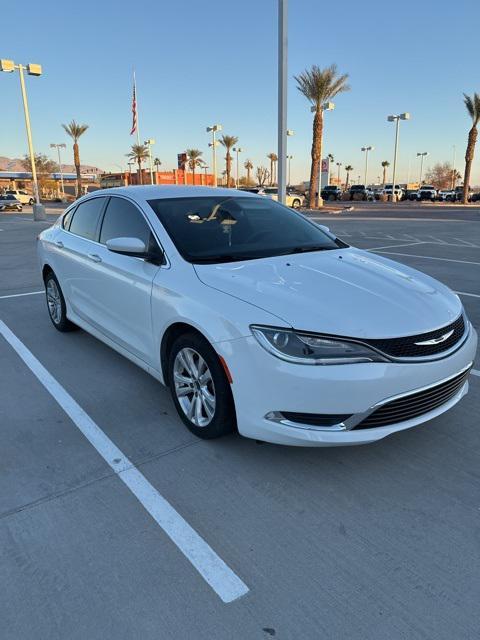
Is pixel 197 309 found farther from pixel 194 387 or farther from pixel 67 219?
pixel 67 219

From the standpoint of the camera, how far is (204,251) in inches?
137

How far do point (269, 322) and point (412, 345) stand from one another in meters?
0.78

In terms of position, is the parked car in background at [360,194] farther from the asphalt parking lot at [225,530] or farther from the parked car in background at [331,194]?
the asphalt parking lot at [225,530]

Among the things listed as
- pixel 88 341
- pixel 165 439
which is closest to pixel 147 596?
pixel 165 439

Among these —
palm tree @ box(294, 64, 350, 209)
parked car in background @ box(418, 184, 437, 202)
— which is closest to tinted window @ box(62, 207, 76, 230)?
A: palm tree @ box(294, 64, 350, 209)

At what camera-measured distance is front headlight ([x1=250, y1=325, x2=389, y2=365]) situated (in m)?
2.55

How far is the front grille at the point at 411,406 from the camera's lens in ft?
8.58

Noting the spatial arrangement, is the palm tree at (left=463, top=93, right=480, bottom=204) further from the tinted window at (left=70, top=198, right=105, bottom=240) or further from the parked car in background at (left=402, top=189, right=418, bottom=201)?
the tinted window at (left=70, top=198, right=105, bottom=240)

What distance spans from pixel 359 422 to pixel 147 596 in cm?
130

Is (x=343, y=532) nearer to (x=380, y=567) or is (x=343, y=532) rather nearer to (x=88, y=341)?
(x=380, y=567)

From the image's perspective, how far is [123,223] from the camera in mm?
4102

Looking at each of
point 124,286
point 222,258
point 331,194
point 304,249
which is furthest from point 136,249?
point 331,194

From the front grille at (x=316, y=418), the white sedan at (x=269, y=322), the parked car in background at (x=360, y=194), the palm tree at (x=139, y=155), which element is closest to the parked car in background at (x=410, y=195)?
the parked car in background at (x=360, y=194)

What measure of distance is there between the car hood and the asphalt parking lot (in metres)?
0.89
